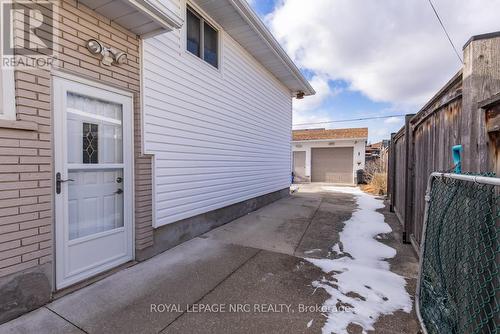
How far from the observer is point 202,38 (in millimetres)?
4375

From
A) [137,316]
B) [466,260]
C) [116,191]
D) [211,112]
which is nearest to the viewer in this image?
[466,260]

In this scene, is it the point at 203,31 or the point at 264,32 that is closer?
the point at 203,31

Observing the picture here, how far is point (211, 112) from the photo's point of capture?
4570mm

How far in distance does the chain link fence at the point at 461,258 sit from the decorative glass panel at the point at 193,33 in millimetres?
4091

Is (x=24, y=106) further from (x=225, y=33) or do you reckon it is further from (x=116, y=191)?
(x=225, y=33)

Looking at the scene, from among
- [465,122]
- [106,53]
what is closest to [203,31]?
[106,53]

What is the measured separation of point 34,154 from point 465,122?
349 cm

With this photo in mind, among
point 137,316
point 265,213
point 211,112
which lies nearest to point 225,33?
point 211,112

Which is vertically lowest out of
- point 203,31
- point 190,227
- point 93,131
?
point 190,227

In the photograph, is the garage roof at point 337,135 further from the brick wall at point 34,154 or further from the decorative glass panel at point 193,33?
the brick wall at point 34,154

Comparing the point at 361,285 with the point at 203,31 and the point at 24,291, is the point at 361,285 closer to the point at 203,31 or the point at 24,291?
the point at 24,291

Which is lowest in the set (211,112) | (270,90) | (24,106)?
(24,106)

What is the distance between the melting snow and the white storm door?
248 centimetres

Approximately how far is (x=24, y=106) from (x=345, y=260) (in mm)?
3907
